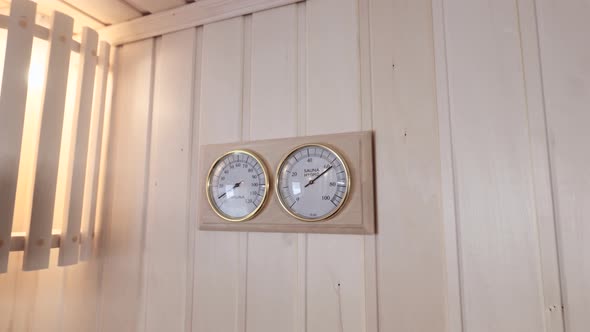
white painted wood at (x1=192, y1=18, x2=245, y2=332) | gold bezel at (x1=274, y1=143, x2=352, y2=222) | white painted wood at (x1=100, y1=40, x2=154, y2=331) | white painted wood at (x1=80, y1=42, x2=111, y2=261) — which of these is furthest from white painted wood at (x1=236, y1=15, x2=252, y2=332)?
white painted wood at (x1=80, y1=42, x2=111, y2=261)

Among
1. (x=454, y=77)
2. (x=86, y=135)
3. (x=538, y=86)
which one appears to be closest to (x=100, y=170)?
(x=86, y=135)

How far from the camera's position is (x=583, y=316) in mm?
652

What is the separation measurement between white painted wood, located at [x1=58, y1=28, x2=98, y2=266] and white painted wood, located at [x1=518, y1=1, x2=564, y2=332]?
3.85 feet

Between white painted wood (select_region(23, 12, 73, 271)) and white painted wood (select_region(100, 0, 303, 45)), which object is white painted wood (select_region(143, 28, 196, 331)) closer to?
white painted wood (select_region(100, 0, 303, 45))

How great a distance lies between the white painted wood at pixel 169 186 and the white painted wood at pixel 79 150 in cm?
19

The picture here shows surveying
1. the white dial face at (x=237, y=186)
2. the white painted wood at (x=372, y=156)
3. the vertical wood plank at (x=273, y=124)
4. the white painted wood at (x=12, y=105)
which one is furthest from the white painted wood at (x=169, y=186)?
the white painted wood at (x=372, y=156)

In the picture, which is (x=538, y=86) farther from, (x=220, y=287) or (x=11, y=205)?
(x=11, y=205)

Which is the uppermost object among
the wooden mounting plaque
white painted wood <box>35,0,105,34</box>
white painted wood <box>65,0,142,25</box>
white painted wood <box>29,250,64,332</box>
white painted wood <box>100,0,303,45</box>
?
white painted wood <box>65,0,142,25</box>

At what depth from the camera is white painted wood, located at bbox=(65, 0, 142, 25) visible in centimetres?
110

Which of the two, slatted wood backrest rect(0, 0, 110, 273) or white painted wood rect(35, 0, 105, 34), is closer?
slatted wood backrest rect(0, 0, 110, 273)

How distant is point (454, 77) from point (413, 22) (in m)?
0.17

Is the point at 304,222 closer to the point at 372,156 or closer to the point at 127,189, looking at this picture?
the point at 372,156

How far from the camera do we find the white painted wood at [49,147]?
37.8 inches

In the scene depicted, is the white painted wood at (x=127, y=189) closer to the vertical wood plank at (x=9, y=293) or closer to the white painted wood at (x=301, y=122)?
the vertical wood plank at (x=9, y=293)
